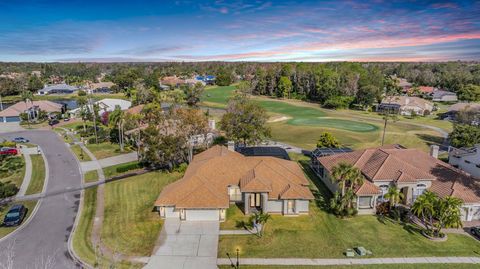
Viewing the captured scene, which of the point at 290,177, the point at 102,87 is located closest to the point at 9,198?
the point at 290,177

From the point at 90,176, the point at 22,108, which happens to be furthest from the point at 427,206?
the point at 22,108

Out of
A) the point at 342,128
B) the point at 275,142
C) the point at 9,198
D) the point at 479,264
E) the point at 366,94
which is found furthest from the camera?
the point at 366,94

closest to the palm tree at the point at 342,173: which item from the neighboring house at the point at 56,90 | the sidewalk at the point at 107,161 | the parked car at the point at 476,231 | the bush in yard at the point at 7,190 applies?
the parked car at the point at 476,231

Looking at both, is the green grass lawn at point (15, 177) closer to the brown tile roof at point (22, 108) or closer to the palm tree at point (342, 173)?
the palm tree at point (342, 173)

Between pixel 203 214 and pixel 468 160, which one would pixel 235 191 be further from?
pixel 468 160

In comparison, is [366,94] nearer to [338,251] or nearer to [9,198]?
[338,251]

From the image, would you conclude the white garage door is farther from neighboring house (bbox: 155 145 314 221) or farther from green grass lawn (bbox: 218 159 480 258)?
green grass lawn (bbox: 218 159 480 258)

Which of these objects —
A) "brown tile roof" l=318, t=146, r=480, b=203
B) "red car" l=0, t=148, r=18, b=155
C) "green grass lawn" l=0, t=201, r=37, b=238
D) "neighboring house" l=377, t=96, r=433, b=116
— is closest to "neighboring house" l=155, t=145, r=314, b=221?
"brown tile roof" l=318, t=146, r=480, b=203
